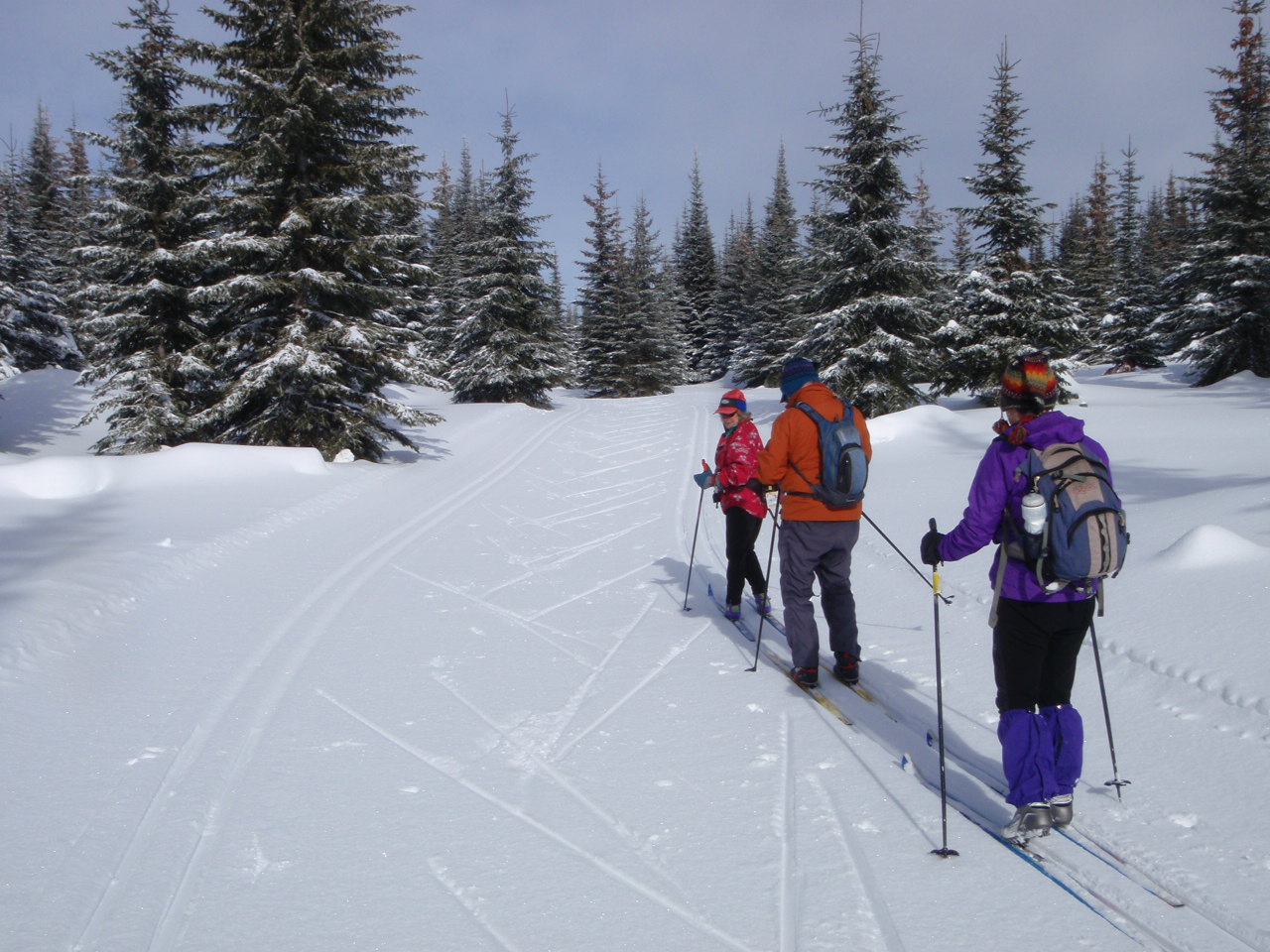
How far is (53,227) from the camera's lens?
1829 inches

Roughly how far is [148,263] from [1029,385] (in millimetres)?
20159

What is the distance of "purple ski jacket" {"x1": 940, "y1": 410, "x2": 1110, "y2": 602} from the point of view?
344 centimetres

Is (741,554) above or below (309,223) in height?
below

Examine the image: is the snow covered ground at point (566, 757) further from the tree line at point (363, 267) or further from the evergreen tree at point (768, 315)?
the evergreen tree at point (768, 315)

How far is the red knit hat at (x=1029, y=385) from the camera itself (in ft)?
11.5

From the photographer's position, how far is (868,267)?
65.4 ft

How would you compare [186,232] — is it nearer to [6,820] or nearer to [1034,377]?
[6,820]

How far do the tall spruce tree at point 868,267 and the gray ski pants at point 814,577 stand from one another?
14.8 m

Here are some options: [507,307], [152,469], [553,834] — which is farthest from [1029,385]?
[507,307]

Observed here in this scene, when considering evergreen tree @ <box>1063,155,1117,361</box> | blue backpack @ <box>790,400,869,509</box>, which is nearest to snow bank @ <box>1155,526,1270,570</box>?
blue backpack @ <box>790,400,869,509</box>

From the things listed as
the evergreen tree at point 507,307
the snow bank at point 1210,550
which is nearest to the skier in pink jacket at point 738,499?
the snow bank at point 1210,550

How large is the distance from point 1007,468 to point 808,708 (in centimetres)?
226

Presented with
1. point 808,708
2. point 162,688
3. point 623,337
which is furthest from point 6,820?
point 623,337

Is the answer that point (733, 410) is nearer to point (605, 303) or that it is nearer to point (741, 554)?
point (741, 554)
